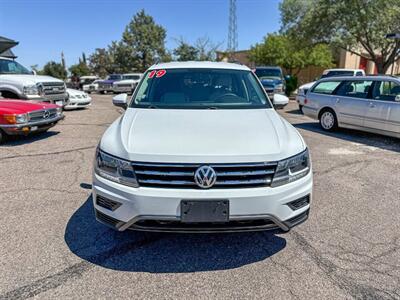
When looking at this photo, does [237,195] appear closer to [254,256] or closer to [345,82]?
[254,256]

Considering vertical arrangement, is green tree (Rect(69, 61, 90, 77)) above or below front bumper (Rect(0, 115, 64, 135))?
above

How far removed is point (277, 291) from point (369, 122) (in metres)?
6.55

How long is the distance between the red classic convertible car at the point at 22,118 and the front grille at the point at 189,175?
513cm

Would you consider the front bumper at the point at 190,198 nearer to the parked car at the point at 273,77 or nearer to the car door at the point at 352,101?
the car door at the point at 352,101

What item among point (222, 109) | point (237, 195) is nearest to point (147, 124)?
point (222, 109)

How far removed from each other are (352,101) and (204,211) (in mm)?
7081

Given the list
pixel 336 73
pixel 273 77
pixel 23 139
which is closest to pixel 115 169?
pixel 23 139

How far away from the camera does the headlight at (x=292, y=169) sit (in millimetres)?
2359

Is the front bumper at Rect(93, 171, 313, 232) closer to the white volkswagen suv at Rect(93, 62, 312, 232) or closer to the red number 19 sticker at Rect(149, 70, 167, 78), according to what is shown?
the white volkswagen suv at Rect(93, 62, 312, 232)

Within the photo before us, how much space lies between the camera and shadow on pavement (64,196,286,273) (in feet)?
8.31

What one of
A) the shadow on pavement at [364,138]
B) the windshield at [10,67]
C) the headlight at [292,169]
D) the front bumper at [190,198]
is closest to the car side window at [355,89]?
the shadow on pavement at [364,138]

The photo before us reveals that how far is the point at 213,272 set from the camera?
2.45 m

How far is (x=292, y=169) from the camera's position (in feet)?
8.05

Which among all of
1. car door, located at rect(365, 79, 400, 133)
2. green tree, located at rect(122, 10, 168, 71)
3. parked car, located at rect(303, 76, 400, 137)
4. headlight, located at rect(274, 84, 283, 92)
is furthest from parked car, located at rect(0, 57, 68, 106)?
green tree, located at rect(122, 10, 168, 71)
